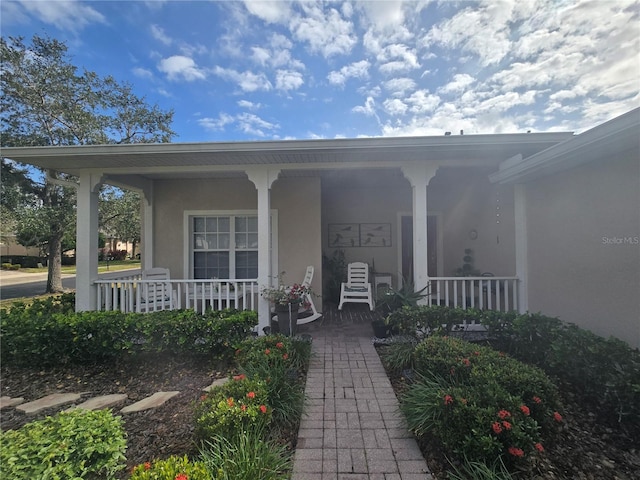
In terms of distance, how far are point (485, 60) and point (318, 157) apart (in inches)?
146

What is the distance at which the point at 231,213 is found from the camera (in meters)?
5.96

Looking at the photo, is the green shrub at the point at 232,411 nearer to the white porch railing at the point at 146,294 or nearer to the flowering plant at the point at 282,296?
the flowering plant at the point at 282,296

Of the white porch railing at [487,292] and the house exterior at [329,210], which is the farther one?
the white porch railing at [487,292]

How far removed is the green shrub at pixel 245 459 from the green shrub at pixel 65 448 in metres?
0.51

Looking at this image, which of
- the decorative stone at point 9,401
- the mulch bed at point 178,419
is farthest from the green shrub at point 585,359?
the decorative stone at point 9,401

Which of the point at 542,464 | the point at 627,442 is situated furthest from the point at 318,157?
the point at 627,442

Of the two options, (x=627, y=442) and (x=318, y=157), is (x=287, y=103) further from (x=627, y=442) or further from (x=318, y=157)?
(x=627, y=442)

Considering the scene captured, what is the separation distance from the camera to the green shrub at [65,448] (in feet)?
4.52

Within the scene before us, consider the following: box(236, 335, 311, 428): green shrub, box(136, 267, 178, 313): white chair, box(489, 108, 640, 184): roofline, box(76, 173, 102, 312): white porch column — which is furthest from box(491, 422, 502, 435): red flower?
box(76, 173, 102, 312): white porch column

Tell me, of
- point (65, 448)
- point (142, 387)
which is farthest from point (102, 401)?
point (65, 448)

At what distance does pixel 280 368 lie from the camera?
274 centimetres

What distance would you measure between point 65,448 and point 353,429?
1.75 metres

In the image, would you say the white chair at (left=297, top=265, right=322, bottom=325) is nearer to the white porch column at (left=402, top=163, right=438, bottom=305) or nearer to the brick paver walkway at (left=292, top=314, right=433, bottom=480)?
the brick paver walkway at (left=292, top=314, right=433, bottom=480)

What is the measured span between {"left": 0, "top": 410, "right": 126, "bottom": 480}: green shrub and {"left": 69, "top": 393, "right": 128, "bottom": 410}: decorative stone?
3.88 ft
